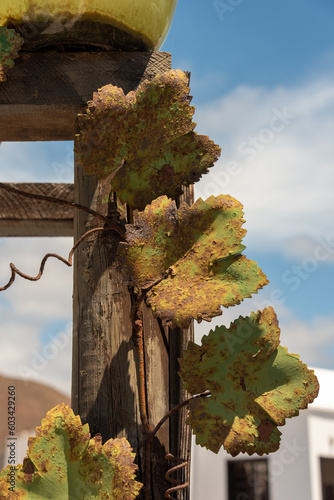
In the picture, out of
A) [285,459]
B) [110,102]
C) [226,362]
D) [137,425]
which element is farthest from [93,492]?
[285,459]

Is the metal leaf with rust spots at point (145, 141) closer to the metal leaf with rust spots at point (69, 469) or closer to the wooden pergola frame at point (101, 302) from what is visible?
the wooden pergola frame at point (101, 302)

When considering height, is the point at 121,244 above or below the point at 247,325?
above

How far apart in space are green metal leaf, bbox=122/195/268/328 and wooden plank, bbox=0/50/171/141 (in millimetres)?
246

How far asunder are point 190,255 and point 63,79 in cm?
37

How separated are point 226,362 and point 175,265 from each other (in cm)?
15

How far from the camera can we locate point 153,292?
0.78 m

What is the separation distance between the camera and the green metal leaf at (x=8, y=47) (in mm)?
892

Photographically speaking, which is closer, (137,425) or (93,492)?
(93,492)

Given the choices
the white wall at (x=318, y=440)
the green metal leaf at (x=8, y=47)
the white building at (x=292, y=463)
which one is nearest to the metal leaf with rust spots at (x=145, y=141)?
the green metal leaf at (x=8, y=47)

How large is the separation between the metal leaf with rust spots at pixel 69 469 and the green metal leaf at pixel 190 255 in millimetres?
187

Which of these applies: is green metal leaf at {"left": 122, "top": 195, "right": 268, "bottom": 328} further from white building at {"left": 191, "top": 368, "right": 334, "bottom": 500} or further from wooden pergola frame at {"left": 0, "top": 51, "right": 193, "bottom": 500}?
white building at {"left": 191, "top": 368, "right": 334, "bottom": 500}

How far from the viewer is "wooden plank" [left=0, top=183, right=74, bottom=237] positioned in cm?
172

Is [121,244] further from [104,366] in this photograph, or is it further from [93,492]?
[93,492]

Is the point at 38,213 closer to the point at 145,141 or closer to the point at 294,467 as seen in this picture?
the point at 145,141
